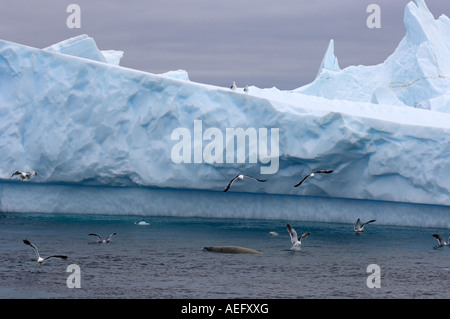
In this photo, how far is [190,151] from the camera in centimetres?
2019

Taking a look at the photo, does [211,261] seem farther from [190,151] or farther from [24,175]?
[24,175]

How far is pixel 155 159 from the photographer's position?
803 inches

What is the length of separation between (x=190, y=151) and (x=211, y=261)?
639cm

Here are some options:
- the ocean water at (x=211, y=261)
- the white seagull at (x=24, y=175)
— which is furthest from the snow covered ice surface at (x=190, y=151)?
the white seagull at (x=24, y=175)

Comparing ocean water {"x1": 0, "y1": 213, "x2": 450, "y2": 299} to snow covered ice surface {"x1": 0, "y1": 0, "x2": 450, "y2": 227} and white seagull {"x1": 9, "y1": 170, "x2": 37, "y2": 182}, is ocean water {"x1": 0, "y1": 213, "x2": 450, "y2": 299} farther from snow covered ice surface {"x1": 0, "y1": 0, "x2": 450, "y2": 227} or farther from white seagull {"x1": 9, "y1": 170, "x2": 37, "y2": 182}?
white seagull {"x1": 9, "y1": 170, "x2": 37, "y2": 182}

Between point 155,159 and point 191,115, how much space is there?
1557 millimetres

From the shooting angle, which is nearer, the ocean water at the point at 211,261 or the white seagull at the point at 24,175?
the ocean water at the point at 211,261

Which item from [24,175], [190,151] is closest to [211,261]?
[190,151]

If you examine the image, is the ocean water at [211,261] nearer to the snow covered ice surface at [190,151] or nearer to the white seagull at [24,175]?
the snow covered ice surface at [190,151]

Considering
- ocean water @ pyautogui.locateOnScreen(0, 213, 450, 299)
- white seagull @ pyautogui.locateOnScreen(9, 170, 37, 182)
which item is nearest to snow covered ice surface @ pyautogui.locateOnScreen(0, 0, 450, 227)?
ocean water @ pyautogui.locateOnScreen(0, 213, 450, 299)

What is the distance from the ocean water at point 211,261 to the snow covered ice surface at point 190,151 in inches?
23.4

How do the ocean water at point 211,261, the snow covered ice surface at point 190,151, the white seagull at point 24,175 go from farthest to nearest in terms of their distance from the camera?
1. the snow covered ice surface at point 190,151
2. the white seagull at point 24,175
3. the ocean water at point 211,261

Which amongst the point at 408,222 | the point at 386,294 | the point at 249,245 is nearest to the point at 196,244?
the point at 249,245

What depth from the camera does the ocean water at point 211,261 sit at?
11.7 meters
